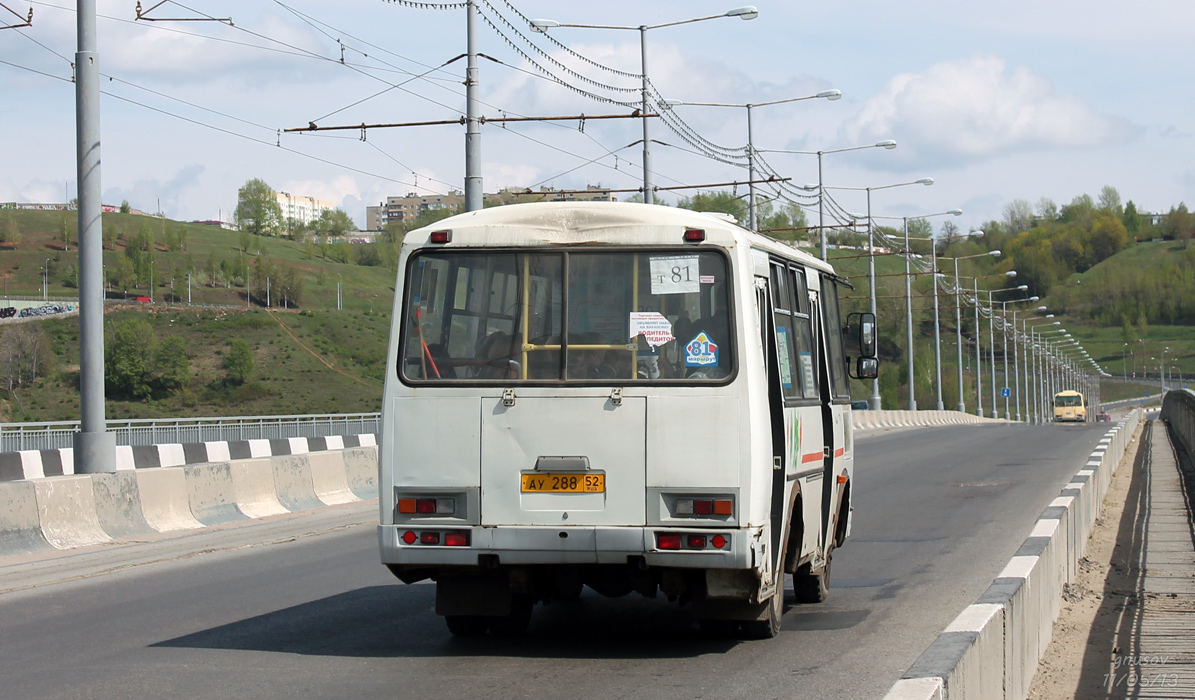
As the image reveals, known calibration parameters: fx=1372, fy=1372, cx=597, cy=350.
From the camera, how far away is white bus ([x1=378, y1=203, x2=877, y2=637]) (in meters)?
7.29

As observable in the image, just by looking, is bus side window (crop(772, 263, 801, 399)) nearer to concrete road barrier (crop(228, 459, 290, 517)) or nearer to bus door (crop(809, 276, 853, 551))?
bus door (crop(809, 276, 853, 551))

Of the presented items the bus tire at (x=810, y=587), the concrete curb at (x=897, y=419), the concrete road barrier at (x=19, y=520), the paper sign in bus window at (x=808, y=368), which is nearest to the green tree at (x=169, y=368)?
the concrete curb at (x=897, y=419)

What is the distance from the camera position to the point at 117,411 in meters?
90.8

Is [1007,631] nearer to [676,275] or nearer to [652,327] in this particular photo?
[652,327]

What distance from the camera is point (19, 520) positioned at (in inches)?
483

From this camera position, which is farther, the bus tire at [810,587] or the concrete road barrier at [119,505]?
the concrete road barrier at [119,505]

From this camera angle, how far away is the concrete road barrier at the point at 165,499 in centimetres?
1426

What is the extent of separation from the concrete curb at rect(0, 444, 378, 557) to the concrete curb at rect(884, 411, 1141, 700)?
8655 mm

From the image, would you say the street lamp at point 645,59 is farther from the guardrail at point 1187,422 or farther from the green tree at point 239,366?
the green tree at point 239,366

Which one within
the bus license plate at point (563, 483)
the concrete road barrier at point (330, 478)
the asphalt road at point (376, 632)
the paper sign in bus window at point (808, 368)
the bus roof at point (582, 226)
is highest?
the bus roof at point (582, 226)

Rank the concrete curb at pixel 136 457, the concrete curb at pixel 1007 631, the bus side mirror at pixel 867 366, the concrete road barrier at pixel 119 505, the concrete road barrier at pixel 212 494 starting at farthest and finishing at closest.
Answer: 1. the concrete curb at pixel 136 457
2. the concrete road barrier at pixel 212 494
3. the concrete road barrier at pixel 119 505
4. the bus side mirror at pixel 867 366
5. the concrete curb at pixel 1007 631

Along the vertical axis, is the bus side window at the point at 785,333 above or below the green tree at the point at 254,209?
below

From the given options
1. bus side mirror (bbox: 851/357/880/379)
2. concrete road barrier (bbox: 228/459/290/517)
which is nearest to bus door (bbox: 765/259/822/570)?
bus side mirror (bbox: 851/357/880/379)

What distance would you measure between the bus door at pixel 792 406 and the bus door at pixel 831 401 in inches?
11.5
